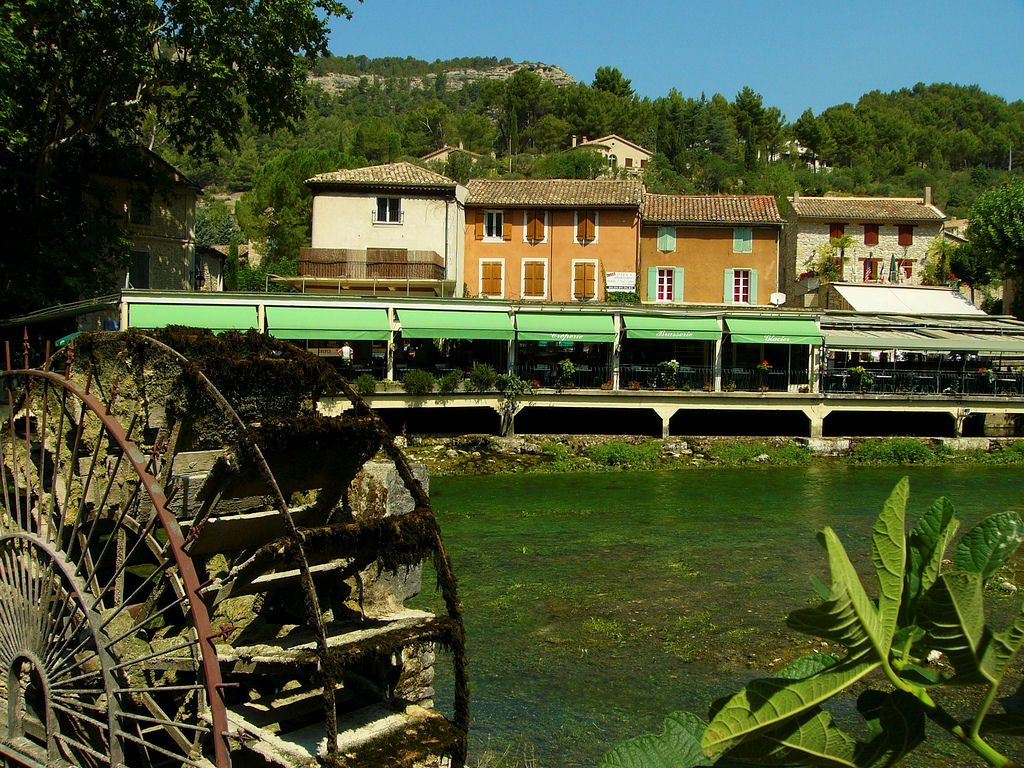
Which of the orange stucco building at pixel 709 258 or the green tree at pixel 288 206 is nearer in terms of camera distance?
the orange stucco building at pixel 709 258

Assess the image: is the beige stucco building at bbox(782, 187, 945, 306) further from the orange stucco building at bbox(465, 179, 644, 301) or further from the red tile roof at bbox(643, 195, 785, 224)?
the orange stucco building at bbox(465, 179, 644, 301)

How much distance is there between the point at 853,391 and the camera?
2722cm

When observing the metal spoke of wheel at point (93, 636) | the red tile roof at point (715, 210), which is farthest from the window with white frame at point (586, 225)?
the metal spoke of wheel at point (93, 636)

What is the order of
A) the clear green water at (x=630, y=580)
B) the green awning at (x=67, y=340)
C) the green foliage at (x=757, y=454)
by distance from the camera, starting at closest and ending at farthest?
the green awning at (x=67, y=340) < the clear green water at (x=630, y=580) < the green foliage at (x=757, y=454)

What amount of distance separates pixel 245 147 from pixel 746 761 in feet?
424

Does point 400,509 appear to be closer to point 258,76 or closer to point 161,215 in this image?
point 258,76

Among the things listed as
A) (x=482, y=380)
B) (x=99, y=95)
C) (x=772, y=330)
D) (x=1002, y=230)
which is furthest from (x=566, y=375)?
(x=1002, y=230)

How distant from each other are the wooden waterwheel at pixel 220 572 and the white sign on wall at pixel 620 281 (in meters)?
27.1

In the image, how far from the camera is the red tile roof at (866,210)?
1652 inches

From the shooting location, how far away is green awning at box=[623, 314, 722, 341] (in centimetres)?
2675

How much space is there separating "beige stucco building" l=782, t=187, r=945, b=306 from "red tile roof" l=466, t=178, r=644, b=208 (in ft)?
33.4

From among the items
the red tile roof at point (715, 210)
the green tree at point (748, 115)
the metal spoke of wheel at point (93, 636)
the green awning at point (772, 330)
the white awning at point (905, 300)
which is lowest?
the metal spoke of wheel at point (93, 636)

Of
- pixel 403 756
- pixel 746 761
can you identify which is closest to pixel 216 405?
pixel 403 756

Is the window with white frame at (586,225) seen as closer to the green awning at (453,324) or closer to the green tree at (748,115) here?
the green awning at (453,324)
